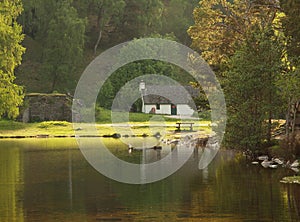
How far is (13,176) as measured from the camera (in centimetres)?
4097

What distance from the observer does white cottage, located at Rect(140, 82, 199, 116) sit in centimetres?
11700

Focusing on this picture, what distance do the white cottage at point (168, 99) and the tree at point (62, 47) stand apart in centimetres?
1268

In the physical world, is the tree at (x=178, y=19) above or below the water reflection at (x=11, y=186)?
above

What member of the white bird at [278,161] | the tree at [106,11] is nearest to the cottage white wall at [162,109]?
the tree at [106,11]

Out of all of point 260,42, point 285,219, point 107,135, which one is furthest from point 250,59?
point 107,135

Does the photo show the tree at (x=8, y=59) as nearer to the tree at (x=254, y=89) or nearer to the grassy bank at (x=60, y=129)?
the grassy bank at (x=60, y=129)

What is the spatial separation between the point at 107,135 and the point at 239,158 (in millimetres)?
30639

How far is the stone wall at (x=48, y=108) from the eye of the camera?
95000mm

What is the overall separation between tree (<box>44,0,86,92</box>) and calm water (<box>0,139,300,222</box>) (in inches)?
2659

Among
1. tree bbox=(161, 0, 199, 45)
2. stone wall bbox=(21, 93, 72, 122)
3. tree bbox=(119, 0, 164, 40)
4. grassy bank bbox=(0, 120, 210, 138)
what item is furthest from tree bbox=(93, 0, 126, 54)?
grassy bank bbox=(0, 120, 210, 138)

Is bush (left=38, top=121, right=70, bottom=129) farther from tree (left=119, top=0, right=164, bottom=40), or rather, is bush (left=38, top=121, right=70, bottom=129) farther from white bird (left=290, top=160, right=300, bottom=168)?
tree (left=119, top=0, right=164, bottom=40)

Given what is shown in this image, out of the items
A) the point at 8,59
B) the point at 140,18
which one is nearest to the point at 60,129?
the point at 8,59

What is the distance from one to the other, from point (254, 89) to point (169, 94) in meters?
71.4

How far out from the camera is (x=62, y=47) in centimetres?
11556
